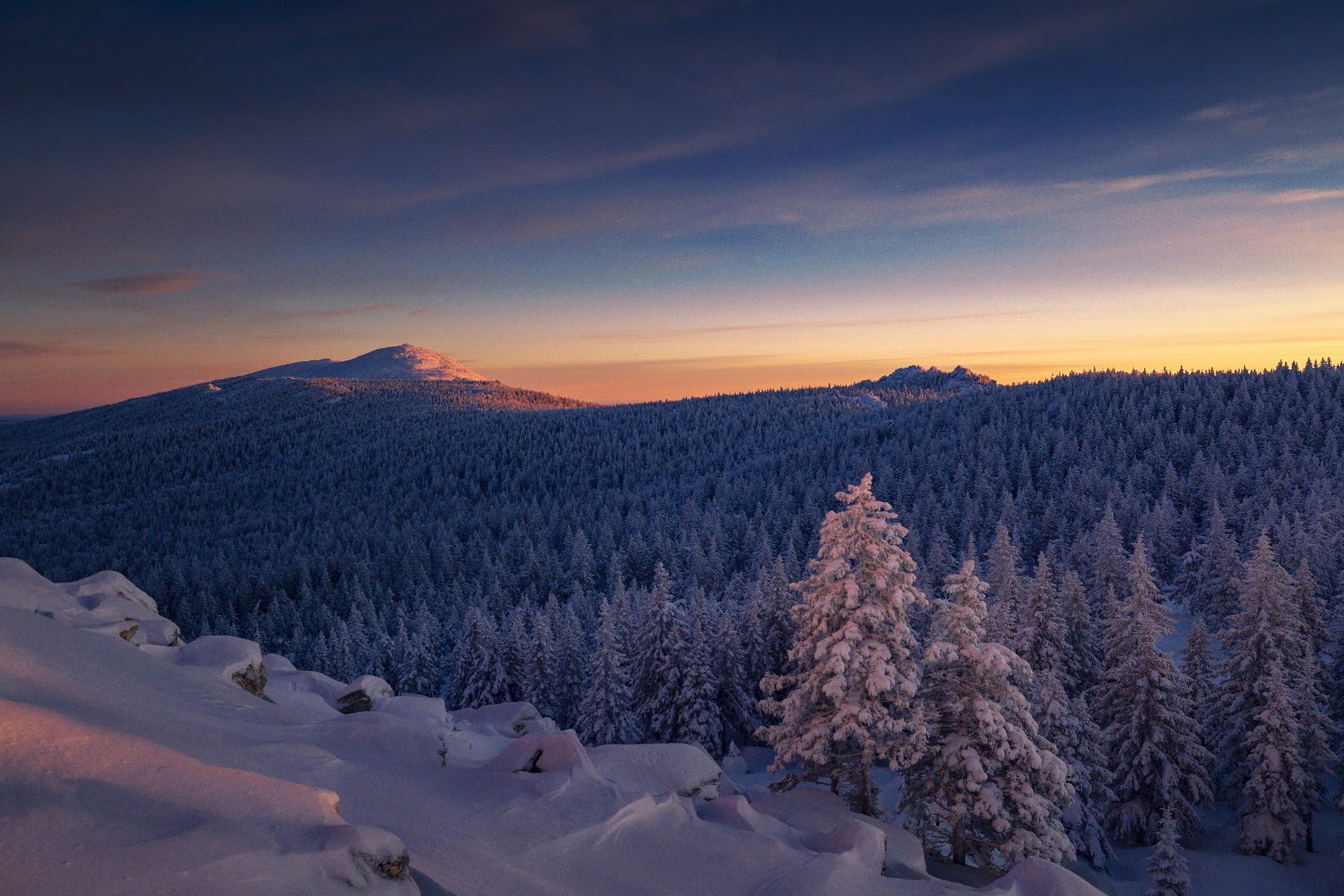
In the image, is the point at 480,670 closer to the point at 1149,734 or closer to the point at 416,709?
the point at 416,709

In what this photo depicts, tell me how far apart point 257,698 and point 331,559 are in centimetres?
10189

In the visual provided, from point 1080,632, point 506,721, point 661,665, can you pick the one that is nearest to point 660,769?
point 506,721

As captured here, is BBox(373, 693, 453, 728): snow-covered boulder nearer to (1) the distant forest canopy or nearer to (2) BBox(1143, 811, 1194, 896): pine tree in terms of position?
(2) BBox(1143, 811, 1194, 896): pine tree

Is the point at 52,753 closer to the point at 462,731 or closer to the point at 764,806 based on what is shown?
the point at 462,731

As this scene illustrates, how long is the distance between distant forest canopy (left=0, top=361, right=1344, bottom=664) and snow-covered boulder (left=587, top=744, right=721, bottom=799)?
27.2 m

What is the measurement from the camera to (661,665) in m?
34.3

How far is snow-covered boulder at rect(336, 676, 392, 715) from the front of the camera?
17.7 m

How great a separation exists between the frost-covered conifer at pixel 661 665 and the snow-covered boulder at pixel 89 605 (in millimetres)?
22404

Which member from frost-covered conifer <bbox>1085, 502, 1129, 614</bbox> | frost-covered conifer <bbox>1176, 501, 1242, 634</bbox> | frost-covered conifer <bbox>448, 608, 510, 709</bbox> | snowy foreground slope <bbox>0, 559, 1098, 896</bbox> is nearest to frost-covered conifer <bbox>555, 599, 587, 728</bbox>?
frost-covered conifer <bbox>448, 608, 510, 709</bbox>

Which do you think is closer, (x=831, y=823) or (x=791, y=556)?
(x=831, y=823)

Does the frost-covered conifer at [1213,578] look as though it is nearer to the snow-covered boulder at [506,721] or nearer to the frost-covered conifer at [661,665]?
the frost-covered conifer at [661,665]

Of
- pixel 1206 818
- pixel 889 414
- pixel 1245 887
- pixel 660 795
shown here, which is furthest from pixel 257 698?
pixel 889 414

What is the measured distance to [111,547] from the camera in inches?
5561

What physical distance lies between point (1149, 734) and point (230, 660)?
34.4 m
